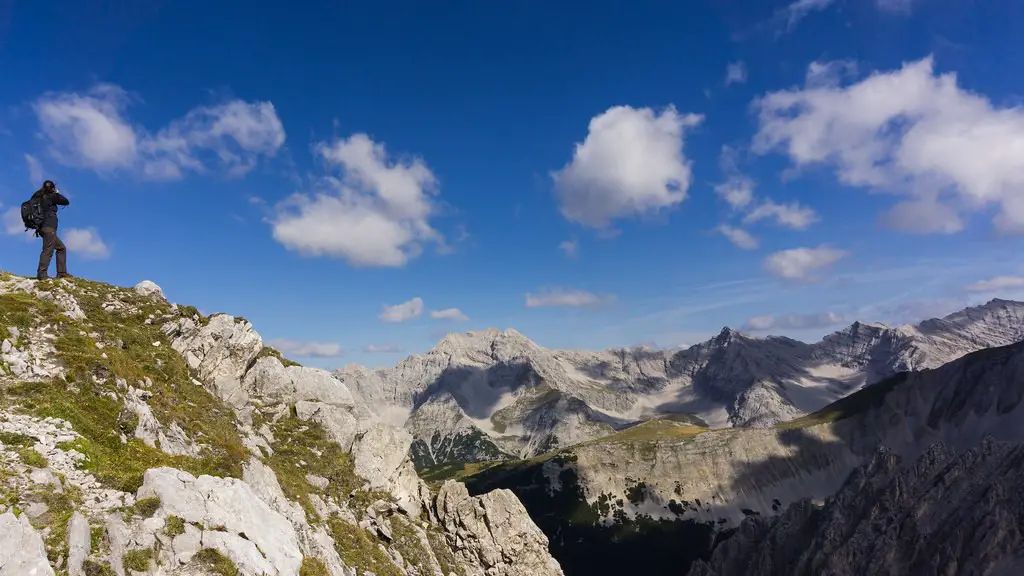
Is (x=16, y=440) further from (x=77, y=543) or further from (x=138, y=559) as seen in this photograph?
(x=138, y=559)

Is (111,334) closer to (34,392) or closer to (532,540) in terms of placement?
(34,392)

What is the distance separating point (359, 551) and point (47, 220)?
2719cm

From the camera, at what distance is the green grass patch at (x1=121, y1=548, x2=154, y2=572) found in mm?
13734

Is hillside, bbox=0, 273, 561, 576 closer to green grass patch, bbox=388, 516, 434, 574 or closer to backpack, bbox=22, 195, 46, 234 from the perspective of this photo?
green grass patch, bbox=388, 516, 434, 574

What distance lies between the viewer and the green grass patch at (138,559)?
13.7 meters

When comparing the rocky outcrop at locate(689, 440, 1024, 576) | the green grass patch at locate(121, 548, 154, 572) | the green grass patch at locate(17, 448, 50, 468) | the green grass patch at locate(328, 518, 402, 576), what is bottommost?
the rocky outcrop at locate(689, 440, 1024, 576)

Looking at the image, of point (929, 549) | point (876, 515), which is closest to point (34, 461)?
point (929, 549)

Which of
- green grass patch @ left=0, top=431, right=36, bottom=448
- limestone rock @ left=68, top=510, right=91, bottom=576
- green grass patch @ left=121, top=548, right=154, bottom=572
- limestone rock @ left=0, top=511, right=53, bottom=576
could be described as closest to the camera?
limestone rock @ left=0, top=511, right=53, bottom=576

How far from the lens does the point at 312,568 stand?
1983 centimetres

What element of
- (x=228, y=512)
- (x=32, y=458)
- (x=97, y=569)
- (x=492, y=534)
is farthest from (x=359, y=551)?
(x=492, y=534)

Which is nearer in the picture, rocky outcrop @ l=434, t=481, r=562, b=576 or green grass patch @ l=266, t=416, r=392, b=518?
green grass patch @ l=266, t=416, r=392, b=518

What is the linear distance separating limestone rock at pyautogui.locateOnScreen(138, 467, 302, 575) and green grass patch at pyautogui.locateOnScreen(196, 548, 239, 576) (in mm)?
300

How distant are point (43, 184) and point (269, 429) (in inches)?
875

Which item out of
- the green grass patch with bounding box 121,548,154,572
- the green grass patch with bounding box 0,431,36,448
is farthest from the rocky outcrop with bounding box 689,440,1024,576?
the green grass patch with bounding box 0,431,36,448
